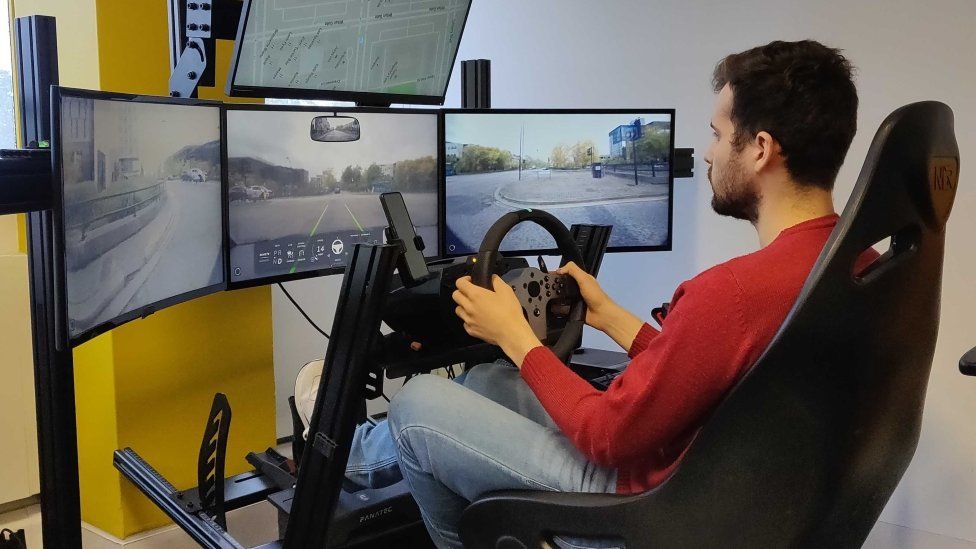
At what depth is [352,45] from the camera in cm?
223

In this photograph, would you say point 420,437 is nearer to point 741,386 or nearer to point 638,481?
point 638,481

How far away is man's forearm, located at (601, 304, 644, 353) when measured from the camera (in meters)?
1.58

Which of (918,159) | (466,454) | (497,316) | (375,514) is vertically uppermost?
(918,159)

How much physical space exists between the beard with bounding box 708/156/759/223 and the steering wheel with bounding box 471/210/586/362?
29 cm

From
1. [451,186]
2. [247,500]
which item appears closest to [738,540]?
[247,500]

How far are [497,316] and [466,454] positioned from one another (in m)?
0.22

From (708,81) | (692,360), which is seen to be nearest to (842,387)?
(692,360)

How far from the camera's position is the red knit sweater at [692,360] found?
1.05 meters

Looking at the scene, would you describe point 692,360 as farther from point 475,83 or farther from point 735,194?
point 475,83

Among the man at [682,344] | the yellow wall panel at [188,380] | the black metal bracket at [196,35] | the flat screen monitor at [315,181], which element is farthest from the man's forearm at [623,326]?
the yellow wall panel at [188,380]

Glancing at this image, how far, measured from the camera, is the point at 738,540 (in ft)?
3.34

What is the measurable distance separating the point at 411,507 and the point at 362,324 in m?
0.70

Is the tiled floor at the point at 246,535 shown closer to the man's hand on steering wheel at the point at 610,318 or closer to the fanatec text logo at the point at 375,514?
the fanatec text logo at the point at 375,514

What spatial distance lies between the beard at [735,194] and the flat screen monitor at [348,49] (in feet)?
4.04
